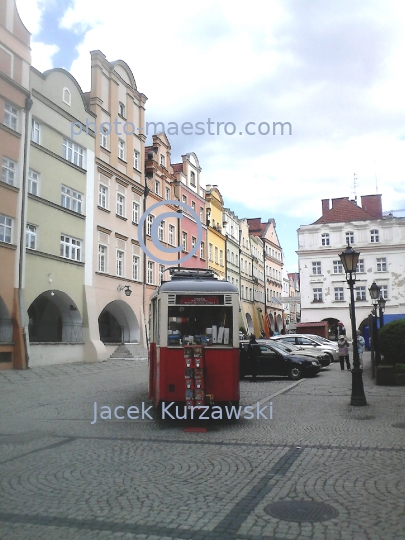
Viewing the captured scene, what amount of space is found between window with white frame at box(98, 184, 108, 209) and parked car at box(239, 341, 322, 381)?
588 inches

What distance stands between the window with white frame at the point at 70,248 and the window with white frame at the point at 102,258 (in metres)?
2.15

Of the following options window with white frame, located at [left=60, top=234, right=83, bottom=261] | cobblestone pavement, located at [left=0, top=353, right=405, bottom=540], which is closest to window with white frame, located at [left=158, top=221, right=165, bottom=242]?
window with white frame, located at [left=60, top=234, right=83, bottom=261]

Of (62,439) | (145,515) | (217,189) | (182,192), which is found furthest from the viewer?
(217,189)

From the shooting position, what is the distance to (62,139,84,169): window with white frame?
29.2 meters

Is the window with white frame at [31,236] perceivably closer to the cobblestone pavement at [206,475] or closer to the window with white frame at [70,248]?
the window with white frame at [70,248]

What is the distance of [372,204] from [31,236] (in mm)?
49567

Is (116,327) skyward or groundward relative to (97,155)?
groundward

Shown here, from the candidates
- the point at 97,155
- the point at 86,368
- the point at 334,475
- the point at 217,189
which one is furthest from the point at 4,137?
the point at 217,189

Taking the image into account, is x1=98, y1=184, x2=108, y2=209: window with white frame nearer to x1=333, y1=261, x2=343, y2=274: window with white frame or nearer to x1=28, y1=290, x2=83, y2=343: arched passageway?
x1=28, y1=290, x2=83, y2=343: arched passageway

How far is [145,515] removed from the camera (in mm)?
5484

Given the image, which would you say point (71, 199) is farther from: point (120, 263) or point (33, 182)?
point (120, 263)

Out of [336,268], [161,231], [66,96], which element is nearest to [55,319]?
[161,231]

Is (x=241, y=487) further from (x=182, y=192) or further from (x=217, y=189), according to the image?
(x=217, y=189)

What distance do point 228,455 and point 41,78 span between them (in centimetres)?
2417
